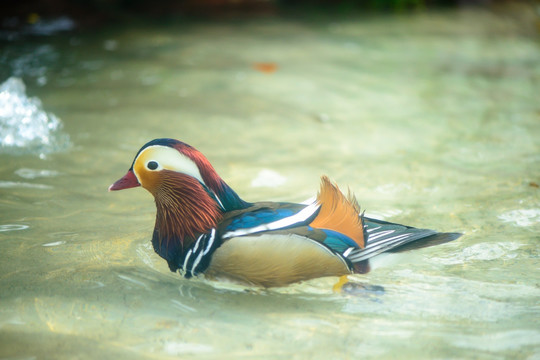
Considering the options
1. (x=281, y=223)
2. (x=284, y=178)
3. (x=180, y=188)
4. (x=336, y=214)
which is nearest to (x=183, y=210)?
(x=180, y=188)

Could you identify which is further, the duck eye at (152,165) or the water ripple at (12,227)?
the water ripple at (12,227)

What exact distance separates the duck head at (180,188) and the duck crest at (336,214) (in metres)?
0.45

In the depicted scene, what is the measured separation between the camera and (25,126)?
181 inches

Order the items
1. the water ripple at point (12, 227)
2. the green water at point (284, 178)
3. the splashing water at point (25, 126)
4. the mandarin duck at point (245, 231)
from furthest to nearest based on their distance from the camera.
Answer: the splashing water at point (25, 126) → the water ripple at point (12, 227) → the mandarin duck at point (245, 231) → the green water at point (284, 178)

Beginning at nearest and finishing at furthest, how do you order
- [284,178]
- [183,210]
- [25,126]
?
[183,210] → [284,178] → [25,126]

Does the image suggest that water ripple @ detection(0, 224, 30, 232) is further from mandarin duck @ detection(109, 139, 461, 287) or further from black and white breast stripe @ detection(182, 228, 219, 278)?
A: black and white breast stripe @ detection(182, 228, 219, 278)

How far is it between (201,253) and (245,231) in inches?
9.2

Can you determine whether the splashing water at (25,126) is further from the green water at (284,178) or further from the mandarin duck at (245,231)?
the mandarin duck at (245,231)

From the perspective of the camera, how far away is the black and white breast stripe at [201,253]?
261 centimetres

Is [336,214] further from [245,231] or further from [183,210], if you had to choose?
[183,210]

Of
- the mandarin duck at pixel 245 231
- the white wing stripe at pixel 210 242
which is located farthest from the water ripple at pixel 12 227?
the white wing stripe at pixel 210 242

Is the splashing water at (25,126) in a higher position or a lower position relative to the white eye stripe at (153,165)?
lower

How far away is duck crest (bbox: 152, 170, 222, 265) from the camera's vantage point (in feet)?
8.66

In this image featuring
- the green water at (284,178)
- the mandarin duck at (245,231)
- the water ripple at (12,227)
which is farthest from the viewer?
→ the water ripple at (12,227)
